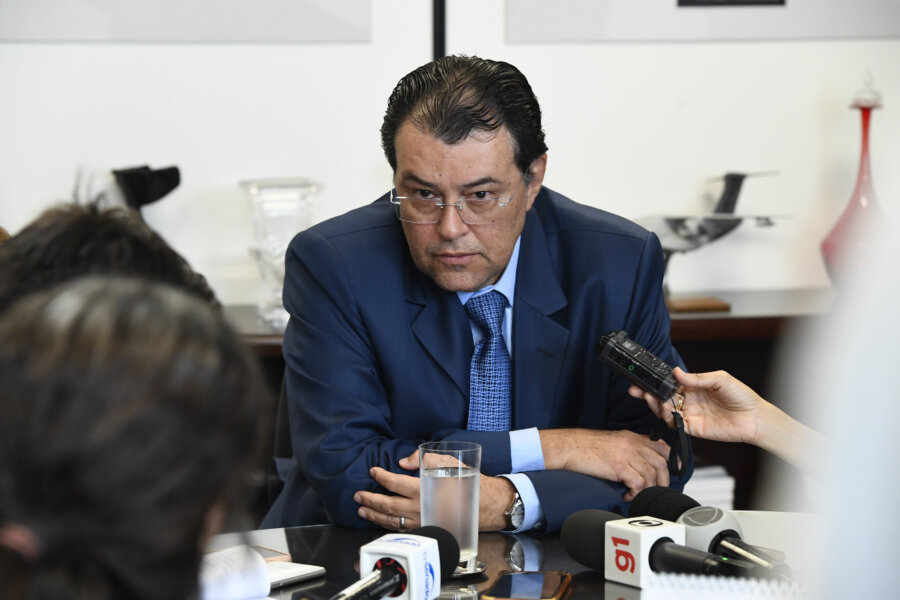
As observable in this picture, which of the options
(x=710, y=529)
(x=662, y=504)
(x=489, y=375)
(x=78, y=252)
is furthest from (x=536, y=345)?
(x=78, y=252)

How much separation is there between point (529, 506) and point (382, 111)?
1885 mm

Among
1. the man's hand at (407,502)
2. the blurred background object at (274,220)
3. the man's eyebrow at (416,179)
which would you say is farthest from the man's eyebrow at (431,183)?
the blurred background object at (274,220)

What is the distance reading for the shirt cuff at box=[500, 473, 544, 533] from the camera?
1.49m

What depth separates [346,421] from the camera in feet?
5.51

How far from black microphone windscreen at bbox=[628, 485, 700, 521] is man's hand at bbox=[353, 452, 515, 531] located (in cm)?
21

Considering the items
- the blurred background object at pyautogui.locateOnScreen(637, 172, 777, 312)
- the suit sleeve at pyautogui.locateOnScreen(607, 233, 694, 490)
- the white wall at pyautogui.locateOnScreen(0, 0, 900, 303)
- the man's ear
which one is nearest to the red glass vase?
the white wall at pyautogui.locateOnScreen(0, 0, 900, 303)

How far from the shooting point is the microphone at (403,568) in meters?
1.09

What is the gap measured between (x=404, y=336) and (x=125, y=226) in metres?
0.88

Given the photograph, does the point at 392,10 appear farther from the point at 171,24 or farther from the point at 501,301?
the point at 501,301

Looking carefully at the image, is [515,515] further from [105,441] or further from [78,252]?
[105,441]

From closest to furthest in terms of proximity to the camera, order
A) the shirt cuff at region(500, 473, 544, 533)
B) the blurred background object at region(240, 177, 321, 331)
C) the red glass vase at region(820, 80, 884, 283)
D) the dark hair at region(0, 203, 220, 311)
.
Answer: the dark hair at region(0, 203, 220, 311)
the shirt cuff at region(500, 473, 544, 533)
the blurred background object at region(240, 177, 321, 331)
the red glass vase at region(820, 80, 884, 283)

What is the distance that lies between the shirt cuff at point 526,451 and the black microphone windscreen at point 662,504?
31 cm

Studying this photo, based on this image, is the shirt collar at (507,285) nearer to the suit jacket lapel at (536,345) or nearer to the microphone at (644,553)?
the suit jacket lapel at (536,345)

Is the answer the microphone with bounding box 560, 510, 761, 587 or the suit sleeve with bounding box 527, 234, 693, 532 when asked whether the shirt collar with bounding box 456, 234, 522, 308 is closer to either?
the suit sleeve with bounding box 527, 234, 693, 532
